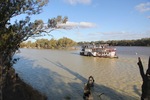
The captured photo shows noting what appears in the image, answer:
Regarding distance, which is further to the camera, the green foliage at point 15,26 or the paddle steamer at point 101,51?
the paddle steamer at point 101,51

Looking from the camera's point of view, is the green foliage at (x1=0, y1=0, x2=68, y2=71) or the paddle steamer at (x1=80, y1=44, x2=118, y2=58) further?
the paddle steamer at (x1=80, y1=44, x2=118, y2=58)

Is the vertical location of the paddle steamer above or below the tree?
below

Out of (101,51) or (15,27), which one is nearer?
(15,27)

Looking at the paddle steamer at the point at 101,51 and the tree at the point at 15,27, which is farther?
the paddle steamer at the point at 101,51

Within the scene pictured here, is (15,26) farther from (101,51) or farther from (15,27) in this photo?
(101,51)

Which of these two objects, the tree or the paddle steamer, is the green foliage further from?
the paddle steamer

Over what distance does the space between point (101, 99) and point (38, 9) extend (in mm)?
11933

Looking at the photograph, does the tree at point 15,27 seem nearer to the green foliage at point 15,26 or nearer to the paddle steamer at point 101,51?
the green foliage at point 15,26

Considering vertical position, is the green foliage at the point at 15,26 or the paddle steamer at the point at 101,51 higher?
the green foliage at the point at 15,26

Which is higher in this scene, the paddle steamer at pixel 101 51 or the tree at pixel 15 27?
the tree at pixel 15 27

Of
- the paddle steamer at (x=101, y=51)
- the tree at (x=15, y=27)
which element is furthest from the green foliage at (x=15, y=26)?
the paddle steamer at (x=101, y=51)

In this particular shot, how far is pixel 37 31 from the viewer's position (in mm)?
10406

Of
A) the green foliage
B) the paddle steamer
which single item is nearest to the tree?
the green foliage

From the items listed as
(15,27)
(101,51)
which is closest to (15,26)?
(15,27)
